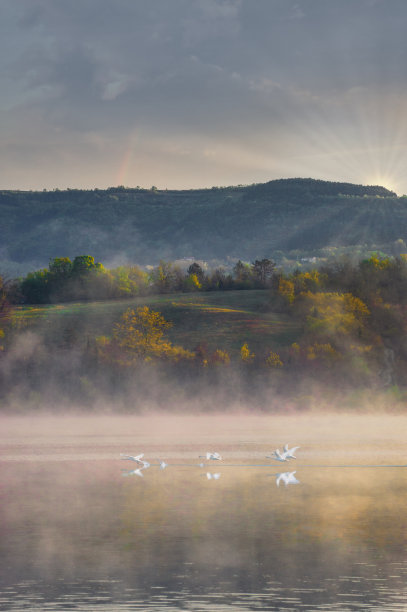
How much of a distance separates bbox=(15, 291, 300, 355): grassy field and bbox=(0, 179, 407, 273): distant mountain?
50.5 meters

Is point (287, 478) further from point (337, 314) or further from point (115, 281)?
point (115, 281)

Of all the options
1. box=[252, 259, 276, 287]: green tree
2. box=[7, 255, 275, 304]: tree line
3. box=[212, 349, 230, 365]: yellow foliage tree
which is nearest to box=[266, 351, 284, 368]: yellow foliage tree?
box=[212, 349, 230, 365]: yellow foliage tree

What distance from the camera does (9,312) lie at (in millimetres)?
45594

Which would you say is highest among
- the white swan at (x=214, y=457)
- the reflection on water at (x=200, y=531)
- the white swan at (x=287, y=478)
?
the white swan at (x=214, y=457)

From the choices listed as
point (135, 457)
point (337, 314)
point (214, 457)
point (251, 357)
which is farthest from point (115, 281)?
point (214, 457)

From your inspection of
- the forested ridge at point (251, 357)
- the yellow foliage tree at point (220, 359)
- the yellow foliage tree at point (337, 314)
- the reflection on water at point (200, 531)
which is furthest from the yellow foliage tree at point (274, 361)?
the reflection on water at point (200, 531)

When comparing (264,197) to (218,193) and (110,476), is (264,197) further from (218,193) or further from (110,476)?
(110,476)

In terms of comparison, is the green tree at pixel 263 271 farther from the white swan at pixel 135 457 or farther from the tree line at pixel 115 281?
the white swan at pixel 135 457

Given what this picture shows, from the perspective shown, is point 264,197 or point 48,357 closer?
point 48,357

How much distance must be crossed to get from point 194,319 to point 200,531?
40.3m

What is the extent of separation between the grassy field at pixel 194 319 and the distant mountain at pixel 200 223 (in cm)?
5053

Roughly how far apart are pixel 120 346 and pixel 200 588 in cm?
2550

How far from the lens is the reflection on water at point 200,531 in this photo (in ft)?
32.6

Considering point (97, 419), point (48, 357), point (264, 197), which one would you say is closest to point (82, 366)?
point (48, 357)
